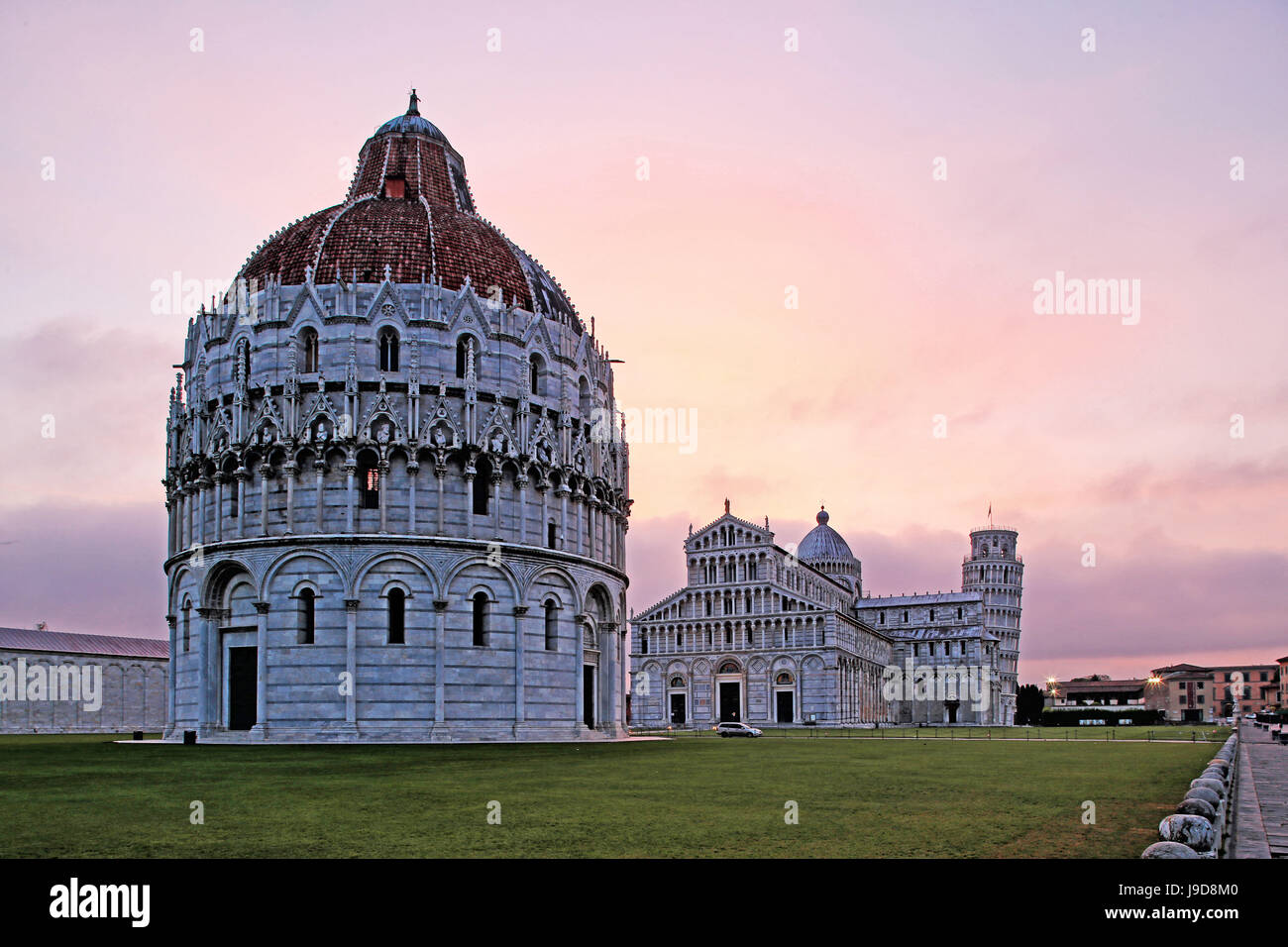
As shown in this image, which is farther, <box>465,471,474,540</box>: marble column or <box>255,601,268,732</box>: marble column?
<box>465,471,474,540</box>: marble column

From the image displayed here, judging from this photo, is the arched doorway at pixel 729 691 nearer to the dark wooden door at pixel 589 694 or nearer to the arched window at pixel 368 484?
the dark wooden door at pixel 589 694

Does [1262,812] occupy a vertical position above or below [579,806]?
below

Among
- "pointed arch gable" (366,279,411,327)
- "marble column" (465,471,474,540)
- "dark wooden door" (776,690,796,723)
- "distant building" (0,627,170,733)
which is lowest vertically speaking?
"dark wooden door" (776,690,796,723)

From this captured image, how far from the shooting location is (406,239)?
56.4 m

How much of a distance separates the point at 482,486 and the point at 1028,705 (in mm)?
121650

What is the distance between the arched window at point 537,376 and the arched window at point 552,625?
1054 cm

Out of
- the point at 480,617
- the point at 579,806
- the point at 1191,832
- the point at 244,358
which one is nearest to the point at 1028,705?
the point at 480,617

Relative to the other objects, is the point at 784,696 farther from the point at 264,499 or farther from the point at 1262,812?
the point at 1262,812

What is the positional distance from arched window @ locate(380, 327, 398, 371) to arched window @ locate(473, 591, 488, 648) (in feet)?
37.3

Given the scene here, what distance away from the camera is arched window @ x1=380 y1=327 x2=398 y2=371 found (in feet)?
173

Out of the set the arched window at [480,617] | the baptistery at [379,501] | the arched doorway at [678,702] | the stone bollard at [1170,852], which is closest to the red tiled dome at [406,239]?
the baptistery at [379,501]

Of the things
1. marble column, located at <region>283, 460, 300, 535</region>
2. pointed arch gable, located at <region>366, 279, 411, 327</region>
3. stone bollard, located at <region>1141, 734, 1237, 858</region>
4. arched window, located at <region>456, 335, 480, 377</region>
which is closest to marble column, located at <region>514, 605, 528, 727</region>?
marble column, located at <region>283, 460, 300, 535</region>

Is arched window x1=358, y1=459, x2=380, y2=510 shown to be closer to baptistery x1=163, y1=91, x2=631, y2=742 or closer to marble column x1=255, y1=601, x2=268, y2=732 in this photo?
baptistery x1=163, y1=91, x2=631, y2=742

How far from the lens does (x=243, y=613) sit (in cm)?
5175
